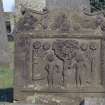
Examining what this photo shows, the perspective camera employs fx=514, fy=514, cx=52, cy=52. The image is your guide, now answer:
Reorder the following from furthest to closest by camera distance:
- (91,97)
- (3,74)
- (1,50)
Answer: (1,50) < (3,74) < (91,97)

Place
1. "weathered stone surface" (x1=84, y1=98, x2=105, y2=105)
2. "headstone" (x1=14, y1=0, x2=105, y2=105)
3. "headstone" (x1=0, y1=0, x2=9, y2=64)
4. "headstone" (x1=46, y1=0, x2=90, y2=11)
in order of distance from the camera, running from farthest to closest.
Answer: "headstone" (x1=0, y1=0, x2=9, y2=64) → "headstone" (x1=46, y1=0, x2=90, y2=11) → "headstone" (x1=14, y1=0, x2=105, y2=105) → "weathered stone surface" (x1=84, y1=98, x2=105, y2=105)

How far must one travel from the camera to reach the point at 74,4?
11.7m

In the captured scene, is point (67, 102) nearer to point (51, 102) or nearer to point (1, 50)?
point (51, 102)

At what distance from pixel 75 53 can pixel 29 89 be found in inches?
33.9

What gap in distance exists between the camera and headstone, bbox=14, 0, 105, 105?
7523mm

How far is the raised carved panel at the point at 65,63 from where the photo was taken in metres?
7.55

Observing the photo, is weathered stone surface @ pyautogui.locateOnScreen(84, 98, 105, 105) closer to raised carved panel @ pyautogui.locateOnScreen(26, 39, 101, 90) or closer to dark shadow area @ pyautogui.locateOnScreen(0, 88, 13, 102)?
raised carved panel @ pyautogui.locateOnScreen(26, 39, 101, 90)

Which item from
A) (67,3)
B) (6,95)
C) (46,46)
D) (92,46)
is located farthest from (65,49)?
(67,3)

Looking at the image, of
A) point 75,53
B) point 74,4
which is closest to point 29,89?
point 75,53

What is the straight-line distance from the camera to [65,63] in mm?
7609

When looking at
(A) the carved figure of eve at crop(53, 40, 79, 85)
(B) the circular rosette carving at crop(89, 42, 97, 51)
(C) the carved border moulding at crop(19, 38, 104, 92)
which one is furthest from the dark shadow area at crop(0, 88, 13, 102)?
(B) the circular rosette carving at crop(89, 42, 97, 51)

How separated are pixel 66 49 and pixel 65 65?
24cm

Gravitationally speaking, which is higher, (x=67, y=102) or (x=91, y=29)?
(x=91, y=29)

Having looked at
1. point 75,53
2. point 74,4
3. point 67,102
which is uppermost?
point 74,4
